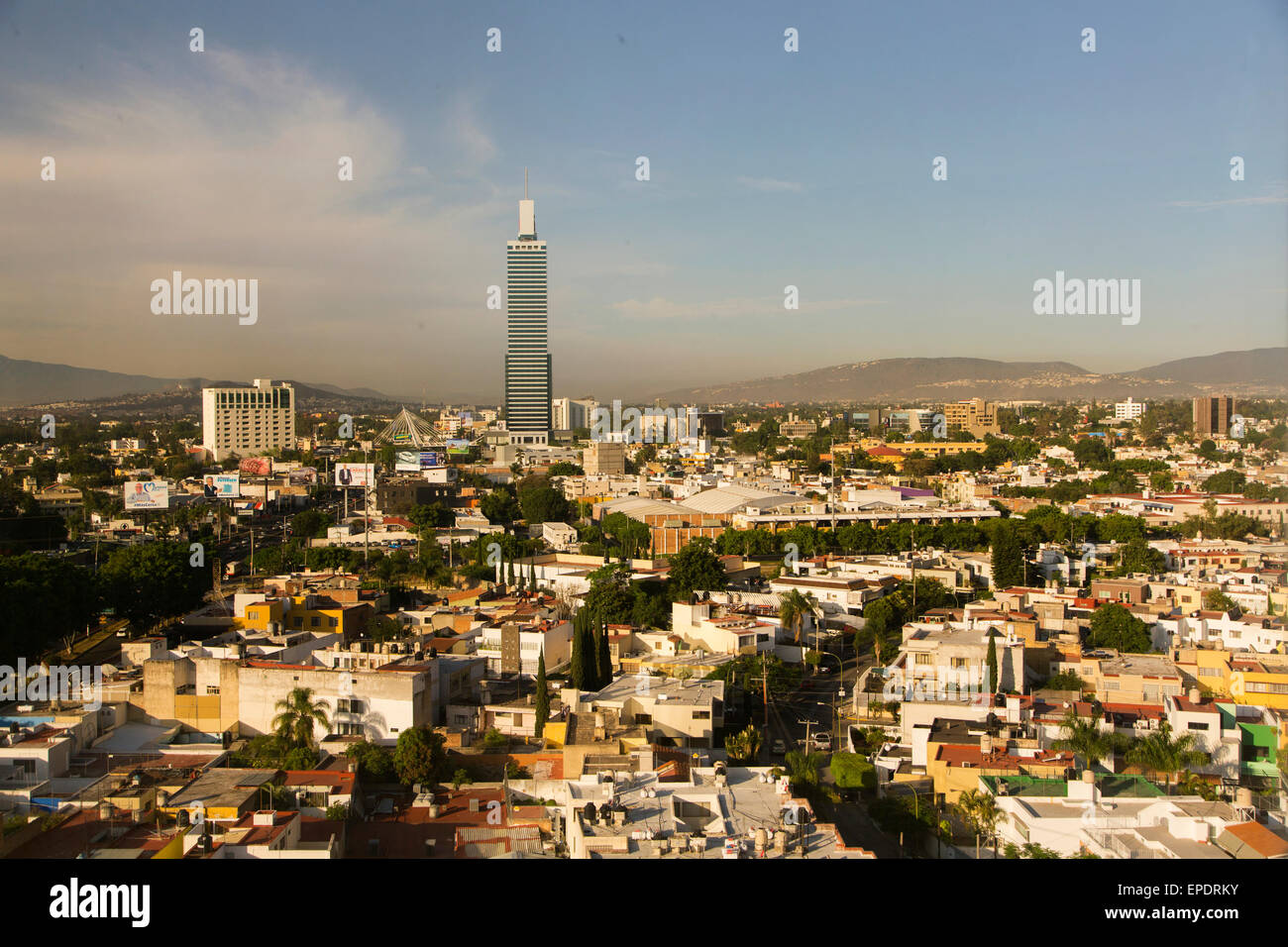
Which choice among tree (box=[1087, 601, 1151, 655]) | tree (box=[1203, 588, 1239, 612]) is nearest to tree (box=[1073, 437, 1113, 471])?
tree (box=[1203, 588, 1239, 612])

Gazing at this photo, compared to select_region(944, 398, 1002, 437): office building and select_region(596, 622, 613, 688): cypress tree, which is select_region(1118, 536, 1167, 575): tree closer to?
select_region(596, 622, 613, 688): cypress tree

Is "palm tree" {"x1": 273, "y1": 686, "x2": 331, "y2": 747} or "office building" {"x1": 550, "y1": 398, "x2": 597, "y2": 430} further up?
"office building" {"x1": 550, "y1": 398, "x2": 597, "y2": 430}

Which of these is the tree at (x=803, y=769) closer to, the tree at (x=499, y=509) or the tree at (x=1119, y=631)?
the tree at (x=1119, y=631)

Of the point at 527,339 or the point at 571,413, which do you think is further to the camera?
the point at 571,413

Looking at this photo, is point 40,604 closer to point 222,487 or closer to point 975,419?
point 222,487

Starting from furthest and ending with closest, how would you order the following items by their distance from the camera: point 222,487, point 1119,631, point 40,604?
point 222,487, point 1119,631, point 40,604

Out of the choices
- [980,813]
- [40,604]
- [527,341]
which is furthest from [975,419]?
[980,813]
